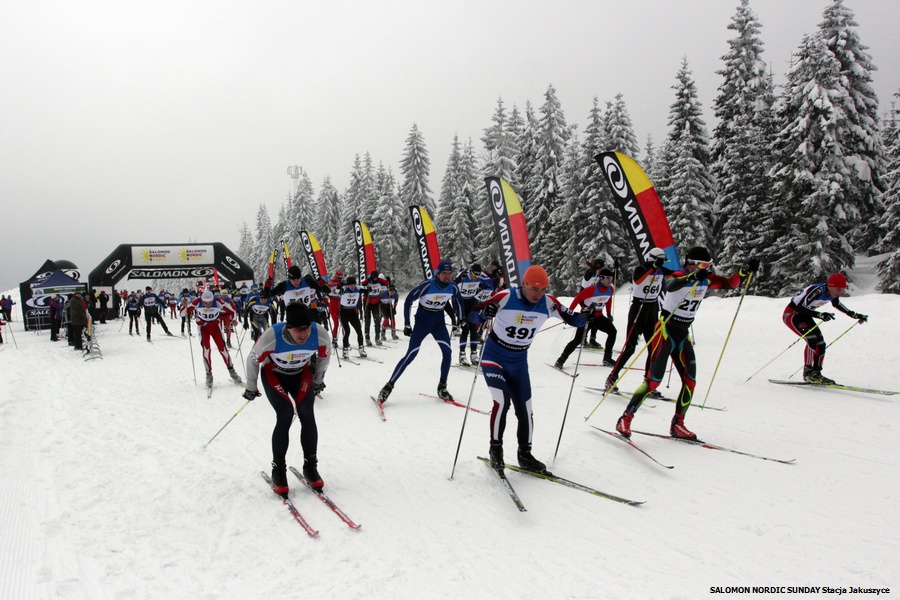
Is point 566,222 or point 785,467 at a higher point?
point 566,222

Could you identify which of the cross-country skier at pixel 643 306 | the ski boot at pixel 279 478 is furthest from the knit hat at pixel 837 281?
the ski boot at pixel 279 478

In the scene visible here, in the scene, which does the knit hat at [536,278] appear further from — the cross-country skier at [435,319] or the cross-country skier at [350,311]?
the cross-country skier at [350,311]

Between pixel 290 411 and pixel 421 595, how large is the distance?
2.22 m

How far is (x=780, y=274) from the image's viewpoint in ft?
79.7

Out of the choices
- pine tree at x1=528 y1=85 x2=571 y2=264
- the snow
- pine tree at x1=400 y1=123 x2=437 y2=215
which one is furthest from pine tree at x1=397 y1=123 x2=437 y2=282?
the snow

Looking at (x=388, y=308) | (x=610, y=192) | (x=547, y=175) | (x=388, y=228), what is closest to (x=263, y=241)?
(x=388, y=228)

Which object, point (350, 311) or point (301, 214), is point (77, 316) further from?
point (301, 214)

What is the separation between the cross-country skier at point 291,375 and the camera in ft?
15.1

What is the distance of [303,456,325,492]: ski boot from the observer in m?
4.66

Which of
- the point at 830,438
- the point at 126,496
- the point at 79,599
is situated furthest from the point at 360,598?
the point at 830,438

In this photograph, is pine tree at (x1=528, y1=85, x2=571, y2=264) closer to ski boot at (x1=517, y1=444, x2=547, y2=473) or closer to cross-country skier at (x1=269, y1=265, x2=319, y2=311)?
cross-country skier at (x1=269, y1=265, x2=319, y2=311)

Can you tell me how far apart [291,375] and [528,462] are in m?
2.53

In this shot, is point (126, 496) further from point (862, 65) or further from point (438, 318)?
point (862, 65)

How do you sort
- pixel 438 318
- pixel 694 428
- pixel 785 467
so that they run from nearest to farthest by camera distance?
pixel 785 467 < pixel 694 428 < pixel 438 318
